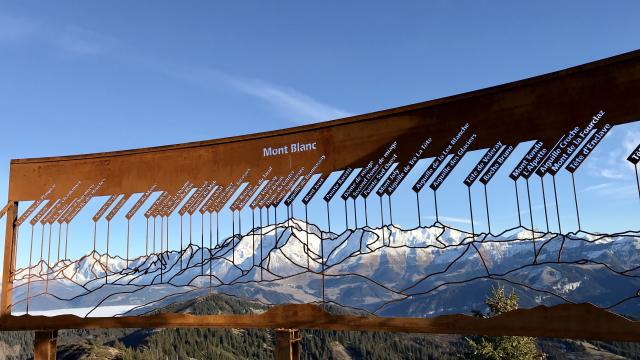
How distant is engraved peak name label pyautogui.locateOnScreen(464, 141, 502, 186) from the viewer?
332 inches

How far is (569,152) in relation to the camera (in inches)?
308

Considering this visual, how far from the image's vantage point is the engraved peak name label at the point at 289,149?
32.8 ft

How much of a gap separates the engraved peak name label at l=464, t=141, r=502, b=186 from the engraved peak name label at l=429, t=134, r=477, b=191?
309mm

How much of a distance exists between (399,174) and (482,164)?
53.4 inches

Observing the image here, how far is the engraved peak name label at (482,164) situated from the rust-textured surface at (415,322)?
2.00 meters

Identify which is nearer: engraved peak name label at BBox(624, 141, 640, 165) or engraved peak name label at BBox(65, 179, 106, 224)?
engraved peak name label at BBox(624, 141, 640, 165)

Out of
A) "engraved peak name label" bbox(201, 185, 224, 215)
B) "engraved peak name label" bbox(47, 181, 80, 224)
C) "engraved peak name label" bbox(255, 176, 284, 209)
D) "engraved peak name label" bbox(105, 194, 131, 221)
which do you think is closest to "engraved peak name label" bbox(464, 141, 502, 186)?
"engraved peak name label" bbox(255, 176, 284, 209)

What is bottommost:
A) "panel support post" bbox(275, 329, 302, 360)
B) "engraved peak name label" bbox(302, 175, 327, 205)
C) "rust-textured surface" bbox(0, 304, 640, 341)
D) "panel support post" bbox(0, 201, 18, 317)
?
"panel support post" bbox(275, 329, 302, 360)

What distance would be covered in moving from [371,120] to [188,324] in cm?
482

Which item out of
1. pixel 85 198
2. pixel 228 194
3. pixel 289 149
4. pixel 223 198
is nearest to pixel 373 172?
pixel 289 149

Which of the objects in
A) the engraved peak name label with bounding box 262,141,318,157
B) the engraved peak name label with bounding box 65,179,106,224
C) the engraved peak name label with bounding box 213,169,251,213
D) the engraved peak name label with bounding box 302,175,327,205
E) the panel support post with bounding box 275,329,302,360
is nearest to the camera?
the panel support post with bounding box 275,329,302,360

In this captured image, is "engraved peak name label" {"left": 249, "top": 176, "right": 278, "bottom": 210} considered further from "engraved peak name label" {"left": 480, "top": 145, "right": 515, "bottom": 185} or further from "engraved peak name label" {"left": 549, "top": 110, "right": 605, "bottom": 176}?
"engraved peak name label" {"left": 549, "top": 110, "right": 605, "bottom": 176}

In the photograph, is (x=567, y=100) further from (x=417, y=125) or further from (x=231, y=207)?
(x=231, y=207)

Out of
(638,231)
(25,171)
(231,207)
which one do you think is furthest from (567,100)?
(25,171)
